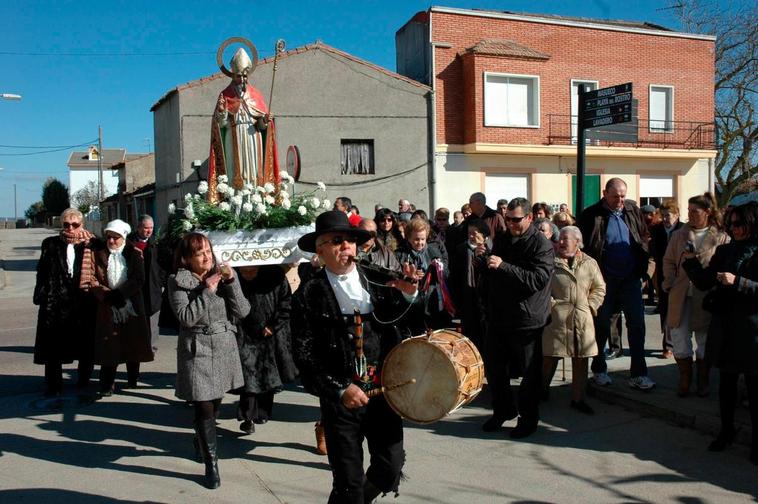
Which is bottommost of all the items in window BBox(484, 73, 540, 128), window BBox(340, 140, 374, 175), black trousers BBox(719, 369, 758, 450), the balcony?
black trousers BBox(719, 369, 758, 450)

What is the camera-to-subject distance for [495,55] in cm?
2288

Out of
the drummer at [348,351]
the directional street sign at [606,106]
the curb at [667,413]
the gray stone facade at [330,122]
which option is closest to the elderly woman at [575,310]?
the curb at [667,413]

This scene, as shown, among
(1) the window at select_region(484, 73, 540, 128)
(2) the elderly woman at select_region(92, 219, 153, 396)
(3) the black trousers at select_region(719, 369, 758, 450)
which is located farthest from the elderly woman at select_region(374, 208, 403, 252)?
(1) the window at select_region(484, 73, 540, 128)

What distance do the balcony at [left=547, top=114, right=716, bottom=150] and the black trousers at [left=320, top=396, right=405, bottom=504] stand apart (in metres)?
21.8

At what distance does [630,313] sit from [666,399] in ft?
2.95

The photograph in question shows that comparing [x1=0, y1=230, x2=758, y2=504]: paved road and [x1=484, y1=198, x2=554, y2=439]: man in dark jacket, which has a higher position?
[x1=484, y1=198, x2=554, y2=439]: man in dark jacket

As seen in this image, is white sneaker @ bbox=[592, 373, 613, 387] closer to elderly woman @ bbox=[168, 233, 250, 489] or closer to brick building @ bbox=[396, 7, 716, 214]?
elderly woman @ bbox=[168, 233, 250, 489]

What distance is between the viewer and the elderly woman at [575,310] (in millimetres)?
6262

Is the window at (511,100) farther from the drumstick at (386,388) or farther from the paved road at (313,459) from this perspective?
the drumstick at (386,388)

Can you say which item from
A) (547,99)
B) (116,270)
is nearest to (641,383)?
(116,270)

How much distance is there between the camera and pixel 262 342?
5895mm

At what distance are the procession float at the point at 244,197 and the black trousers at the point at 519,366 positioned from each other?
72.9 inches

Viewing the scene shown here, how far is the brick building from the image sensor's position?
76.0 ft

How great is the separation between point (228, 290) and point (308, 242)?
49.3 inches
